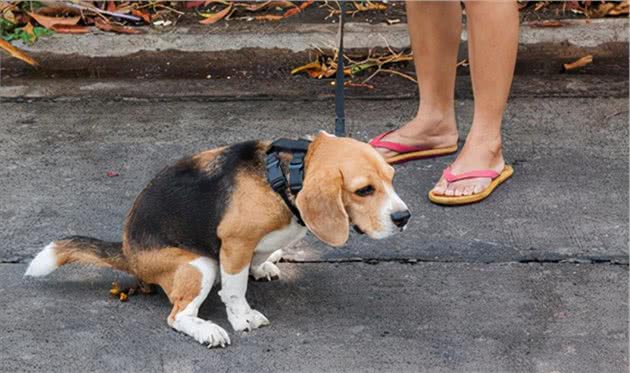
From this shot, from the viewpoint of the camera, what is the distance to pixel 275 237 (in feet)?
11.5

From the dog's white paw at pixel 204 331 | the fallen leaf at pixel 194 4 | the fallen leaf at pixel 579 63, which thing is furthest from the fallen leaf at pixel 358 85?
the dog's white paw at pixel 204 331

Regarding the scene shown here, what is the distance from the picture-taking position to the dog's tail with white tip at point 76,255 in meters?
3.72

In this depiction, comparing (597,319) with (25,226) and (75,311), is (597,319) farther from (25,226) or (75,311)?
(25,226)

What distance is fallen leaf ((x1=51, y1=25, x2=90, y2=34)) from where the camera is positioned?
6.27 meters

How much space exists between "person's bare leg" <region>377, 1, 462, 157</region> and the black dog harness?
1.39 metres

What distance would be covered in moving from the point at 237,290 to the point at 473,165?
4.77 feet

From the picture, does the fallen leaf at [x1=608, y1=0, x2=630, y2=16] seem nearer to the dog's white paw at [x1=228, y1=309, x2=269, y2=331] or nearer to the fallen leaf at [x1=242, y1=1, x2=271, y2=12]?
the fallen leaf at [x1=242, y1=1, x2=271, y2=12]

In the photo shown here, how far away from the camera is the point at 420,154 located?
489 centimetres

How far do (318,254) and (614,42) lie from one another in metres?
2.84

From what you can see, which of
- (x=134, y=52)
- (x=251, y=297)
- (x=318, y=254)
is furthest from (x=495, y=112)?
(x=134, y=52)

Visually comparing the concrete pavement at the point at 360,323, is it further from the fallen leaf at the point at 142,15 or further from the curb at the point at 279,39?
the fallen leaf at the point at 142,15

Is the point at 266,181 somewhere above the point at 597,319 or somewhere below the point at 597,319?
above

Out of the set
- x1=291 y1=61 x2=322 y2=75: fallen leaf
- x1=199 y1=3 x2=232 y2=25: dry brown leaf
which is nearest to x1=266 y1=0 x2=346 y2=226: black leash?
x1=291 y1=61 x2=322 y2=75: fallen leaf

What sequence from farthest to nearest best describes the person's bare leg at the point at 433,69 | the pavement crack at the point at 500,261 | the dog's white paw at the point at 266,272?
the person's bare leg at the point at 433,69 → the pavement crack at the point at 500,261 → the dog's white paw at the point at 266,272
